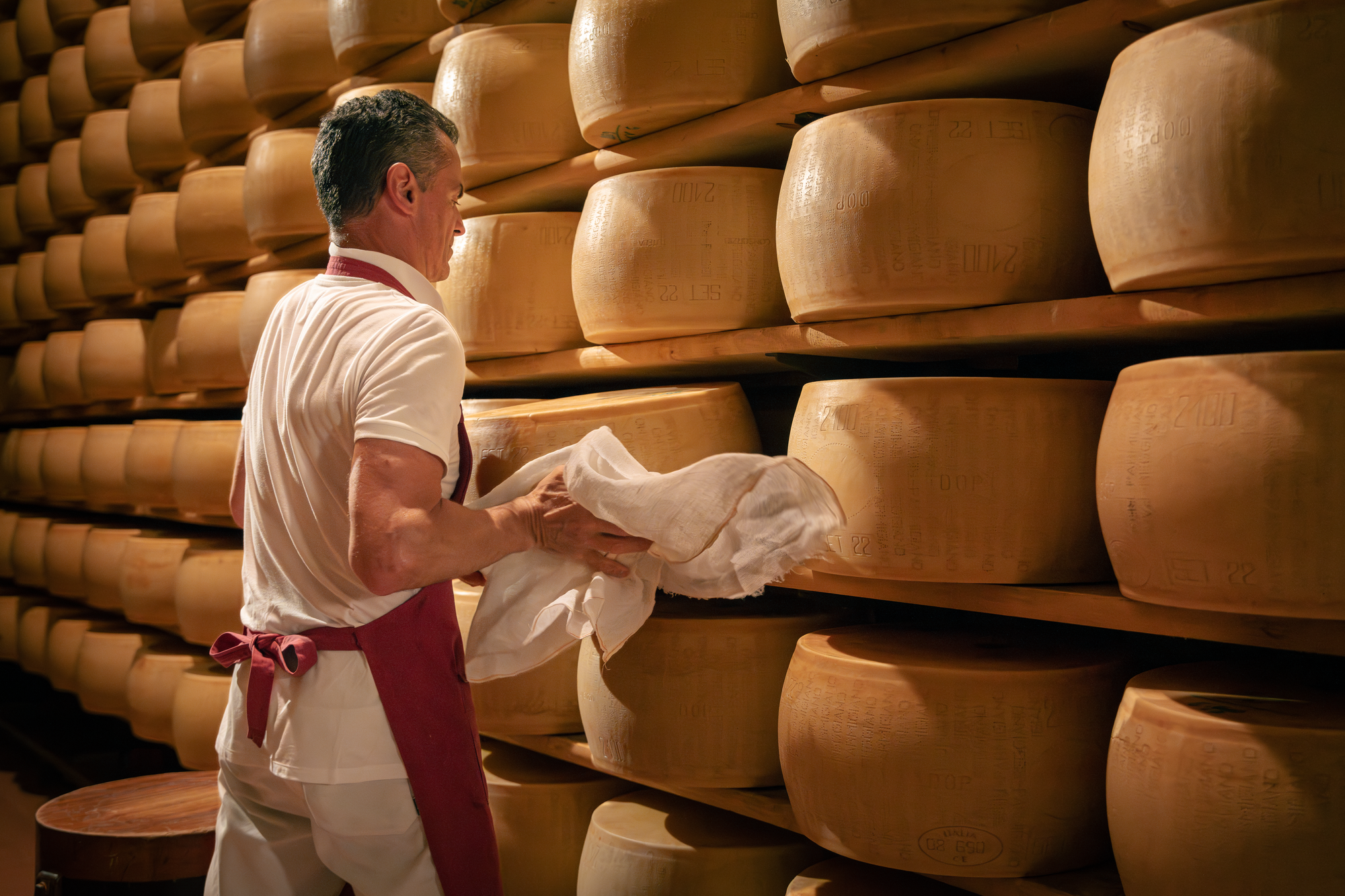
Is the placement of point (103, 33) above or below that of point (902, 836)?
above

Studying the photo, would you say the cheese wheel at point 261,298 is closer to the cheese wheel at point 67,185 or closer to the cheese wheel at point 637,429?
the cheese wheel at point 637,429

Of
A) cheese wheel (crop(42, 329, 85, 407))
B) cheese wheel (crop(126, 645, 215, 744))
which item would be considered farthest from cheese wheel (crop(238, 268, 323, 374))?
cheese wheel (crop(42, 329, 85, 407))

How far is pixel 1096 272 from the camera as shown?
4.23 feet

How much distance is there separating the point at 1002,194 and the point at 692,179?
0.45 m

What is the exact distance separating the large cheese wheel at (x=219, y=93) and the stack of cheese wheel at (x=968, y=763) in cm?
222

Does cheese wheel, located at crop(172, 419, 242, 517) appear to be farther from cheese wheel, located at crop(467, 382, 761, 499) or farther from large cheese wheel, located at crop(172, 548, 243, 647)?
cheese wheel, located at crop(467, 382, 761, 499)

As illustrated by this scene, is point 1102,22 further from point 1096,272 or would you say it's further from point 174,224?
point 174,224

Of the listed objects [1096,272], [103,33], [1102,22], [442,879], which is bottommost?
[442,879]

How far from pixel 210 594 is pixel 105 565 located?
2.74 ft

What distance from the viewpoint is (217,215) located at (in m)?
2.76

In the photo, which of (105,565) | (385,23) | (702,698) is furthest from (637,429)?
(105,565)

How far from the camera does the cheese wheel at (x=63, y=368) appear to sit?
3.68 metres

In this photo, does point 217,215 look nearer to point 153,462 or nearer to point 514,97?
point 153,462

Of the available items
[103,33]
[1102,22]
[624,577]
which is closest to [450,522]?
[624,577]
